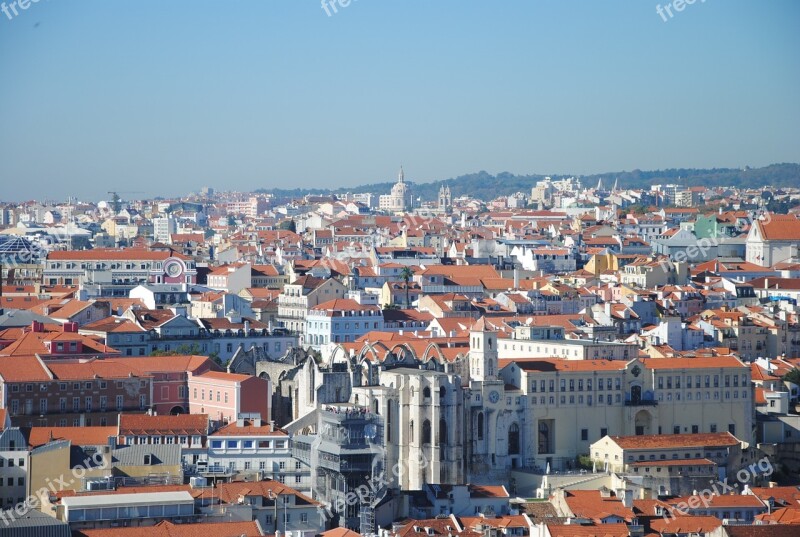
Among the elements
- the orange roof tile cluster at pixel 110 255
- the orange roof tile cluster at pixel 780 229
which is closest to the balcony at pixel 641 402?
the orange roof tile cluster at pixel 110 255

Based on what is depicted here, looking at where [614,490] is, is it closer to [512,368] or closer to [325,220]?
[512,368]

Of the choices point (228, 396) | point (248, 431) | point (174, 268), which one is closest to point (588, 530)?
point (248, 431)

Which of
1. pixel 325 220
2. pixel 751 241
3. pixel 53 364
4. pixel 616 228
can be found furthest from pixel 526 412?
pixel 325 220

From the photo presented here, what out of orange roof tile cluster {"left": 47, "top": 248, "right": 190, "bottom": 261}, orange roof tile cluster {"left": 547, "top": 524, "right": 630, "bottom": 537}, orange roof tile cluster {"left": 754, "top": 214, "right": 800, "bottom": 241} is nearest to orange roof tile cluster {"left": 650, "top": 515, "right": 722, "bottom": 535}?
orange roof tile cluster {"left": 547, "top": 524, "right": 630, "bottom": 537}

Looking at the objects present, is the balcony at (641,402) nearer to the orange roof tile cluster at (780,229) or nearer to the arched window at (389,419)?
the arched window at (389,419)

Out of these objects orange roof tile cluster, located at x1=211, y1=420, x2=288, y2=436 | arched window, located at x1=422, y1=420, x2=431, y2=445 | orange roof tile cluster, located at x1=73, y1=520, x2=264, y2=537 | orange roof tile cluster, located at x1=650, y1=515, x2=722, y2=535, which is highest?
orange roof tile cluster, located at x1=211, y1=420, x2=288, y2=436

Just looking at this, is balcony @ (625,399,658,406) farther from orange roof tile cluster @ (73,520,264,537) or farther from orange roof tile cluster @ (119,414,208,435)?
orange roof tile cluster @ (73,520,264,537)

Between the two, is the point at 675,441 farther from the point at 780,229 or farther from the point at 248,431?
the point at 780,229
